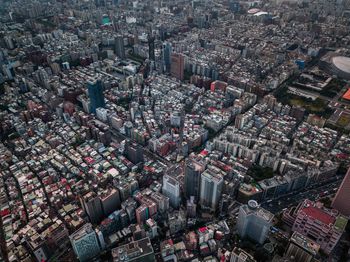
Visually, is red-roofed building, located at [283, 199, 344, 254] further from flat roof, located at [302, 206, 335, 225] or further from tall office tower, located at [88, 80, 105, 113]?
tall office tower, located at [88, 80, 105, 113]

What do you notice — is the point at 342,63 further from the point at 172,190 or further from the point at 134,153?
the point at 172,190

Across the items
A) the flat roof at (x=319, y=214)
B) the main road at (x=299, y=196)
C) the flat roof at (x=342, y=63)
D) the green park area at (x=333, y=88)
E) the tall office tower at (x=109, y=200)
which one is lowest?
the main road at (x=299, y=196)

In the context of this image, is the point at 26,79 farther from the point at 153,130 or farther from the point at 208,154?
the point at 208,154

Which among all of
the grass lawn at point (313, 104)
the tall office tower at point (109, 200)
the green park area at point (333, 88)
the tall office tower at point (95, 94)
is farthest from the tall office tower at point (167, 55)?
the tall office tower at point (109, 200)

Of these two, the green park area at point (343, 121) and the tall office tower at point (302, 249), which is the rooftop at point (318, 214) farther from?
the green park area at point (343, 121)

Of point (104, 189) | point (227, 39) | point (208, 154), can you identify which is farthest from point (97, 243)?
point (227, 39)

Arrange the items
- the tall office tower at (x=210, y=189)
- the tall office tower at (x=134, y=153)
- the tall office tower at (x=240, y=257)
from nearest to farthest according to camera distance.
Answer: the tall office tower at (x=240, y=257) → the tall office tower at (x=210, y=189) → the tall office tower at (x=134, y=153)

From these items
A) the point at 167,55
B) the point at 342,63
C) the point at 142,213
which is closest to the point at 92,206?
the point at 142,213

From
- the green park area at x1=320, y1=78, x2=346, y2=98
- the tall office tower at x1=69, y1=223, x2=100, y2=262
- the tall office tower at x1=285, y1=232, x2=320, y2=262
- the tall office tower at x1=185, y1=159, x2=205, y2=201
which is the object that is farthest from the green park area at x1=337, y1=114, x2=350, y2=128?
the tall office tower at x1=69, y1=223, x2=100, y2=262
